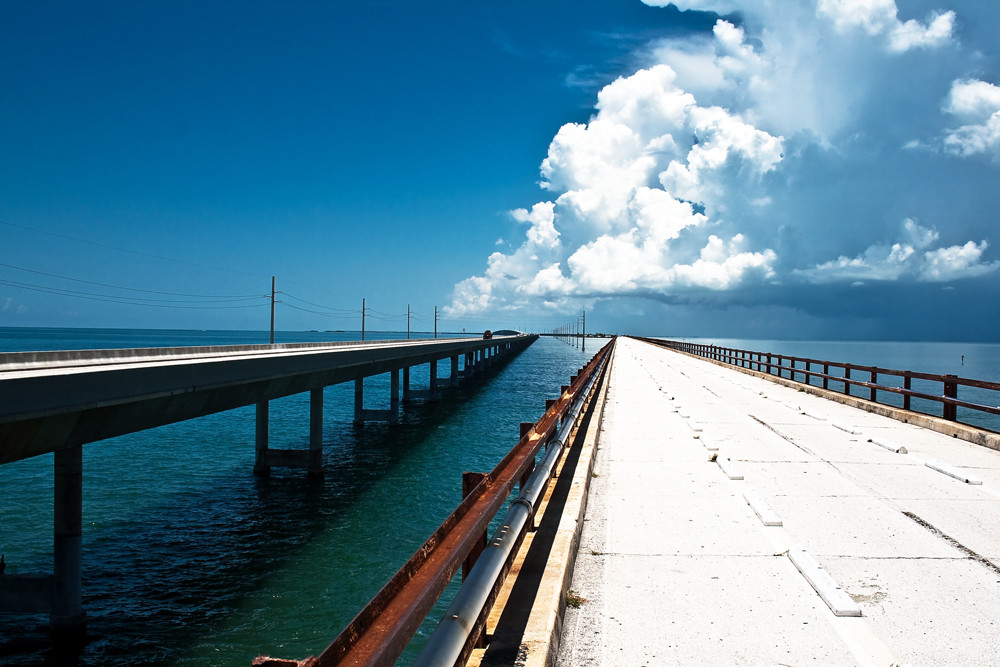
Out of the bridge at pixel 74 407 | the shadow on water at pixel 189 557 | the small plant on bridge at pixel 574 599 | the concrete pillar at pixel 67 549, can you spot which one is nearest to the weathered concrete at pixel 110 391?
the bridge at pixel 74 407

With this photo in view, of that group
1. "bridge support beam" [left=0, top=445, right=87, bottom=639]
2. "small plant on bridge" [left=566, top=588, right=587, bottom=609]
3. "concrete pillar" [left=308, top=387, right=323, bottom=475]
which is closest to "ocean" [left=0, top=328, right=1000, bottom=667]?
"bridge support beam" [left=0, top=445, right=87, bottom=639]

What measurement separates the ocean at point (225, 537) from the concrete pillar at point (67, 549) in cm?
31

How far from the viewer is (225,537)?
43.7ft

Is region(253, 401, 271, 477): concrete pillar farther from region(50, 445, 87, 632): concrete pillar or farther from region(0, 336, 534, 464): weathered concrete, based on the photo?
region(50, 445, 87, 632): concrete pillar

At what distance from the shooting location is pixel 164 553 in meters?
12.2

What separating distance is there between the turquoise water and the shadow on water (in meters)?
0.03

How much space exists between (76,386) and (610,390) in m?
17.4

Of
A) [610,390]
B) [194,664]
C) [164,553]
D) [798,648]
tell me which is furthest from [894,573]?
Answer: [610,390]

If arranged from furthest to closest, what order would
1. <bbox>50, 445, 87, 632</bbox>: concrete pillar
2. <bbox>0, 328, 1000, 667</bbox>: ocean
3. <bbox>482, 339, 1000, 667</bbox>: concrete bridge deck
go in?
<bbox>50, 445, 87, 632</bbox>: concrete pillar
<bbox>0, 328, 1000, 667</bbox>: ocean
<bbox>482, 339, 1000, 667</bbox>: concrete bridge deck

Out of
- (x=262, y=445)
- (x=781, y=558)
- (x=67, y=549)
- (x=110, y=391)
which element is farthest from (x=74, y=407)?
(x=262, y=445)

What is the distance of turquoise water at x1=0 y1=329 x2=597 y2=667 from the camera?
29.1 ft

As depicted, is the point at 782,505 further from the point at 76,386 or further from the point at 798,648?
the point at 76,386

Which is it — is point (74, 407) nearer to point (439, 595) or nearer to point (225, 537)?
point (225, 537)

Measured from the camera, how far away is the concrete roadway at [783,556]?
161 inches
